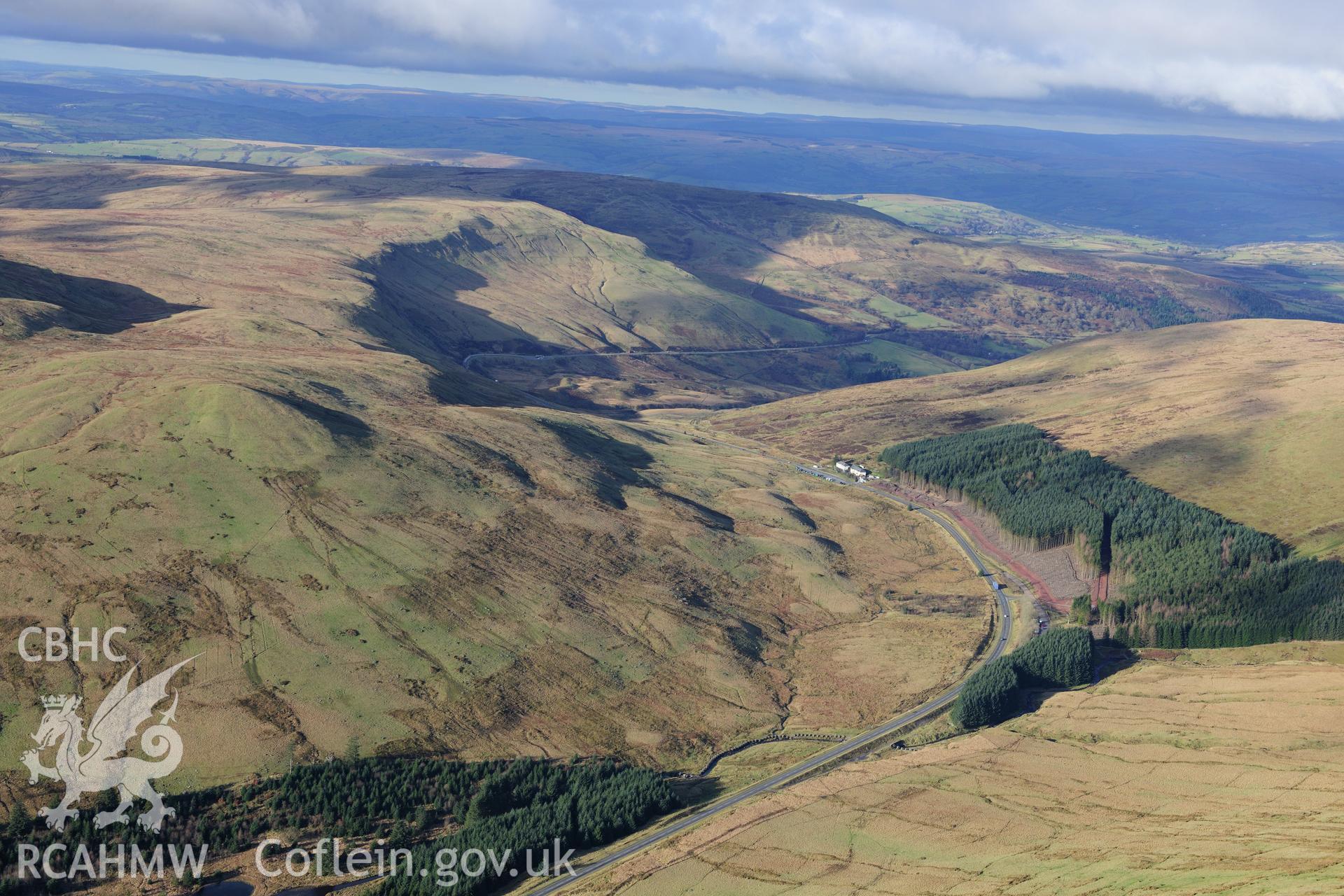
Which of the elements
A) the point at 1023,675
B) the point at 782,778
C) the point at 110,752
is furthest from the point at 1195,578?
the point at 110,752

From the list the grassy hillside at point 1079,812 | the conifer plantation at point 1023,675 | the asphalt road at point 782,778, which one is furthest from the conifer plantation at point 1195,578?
the asphalt road at point 782,778

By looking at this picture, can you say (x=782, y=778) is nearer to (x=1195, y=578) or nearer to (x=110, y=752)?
(x=110, y=752)

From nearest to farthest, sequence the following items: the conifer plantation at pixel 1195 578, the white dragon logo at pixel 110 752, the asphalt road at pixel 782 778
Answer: the white dragon logo at pixel 110 752, the asphalt road at pixel 782 778, the conifer plantation at pixel 1195 578

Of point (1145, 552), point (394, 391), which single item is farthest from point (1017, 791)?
point (394, 391)

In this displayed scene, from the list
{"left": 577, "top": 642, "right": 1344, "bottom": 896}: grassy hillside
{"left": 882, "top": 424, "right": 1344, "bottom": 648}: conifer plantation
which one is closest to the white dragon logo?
{"left": 577, "top": 642, "right": 1344, "bottom": 896}: grassy hillside

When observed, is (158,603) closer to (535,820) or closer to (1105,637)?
(535,820)

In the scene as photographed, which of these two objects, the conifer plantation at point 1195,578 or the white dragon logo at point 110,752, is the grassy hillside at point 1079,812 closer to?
the conifer plantation at point 1195,578
